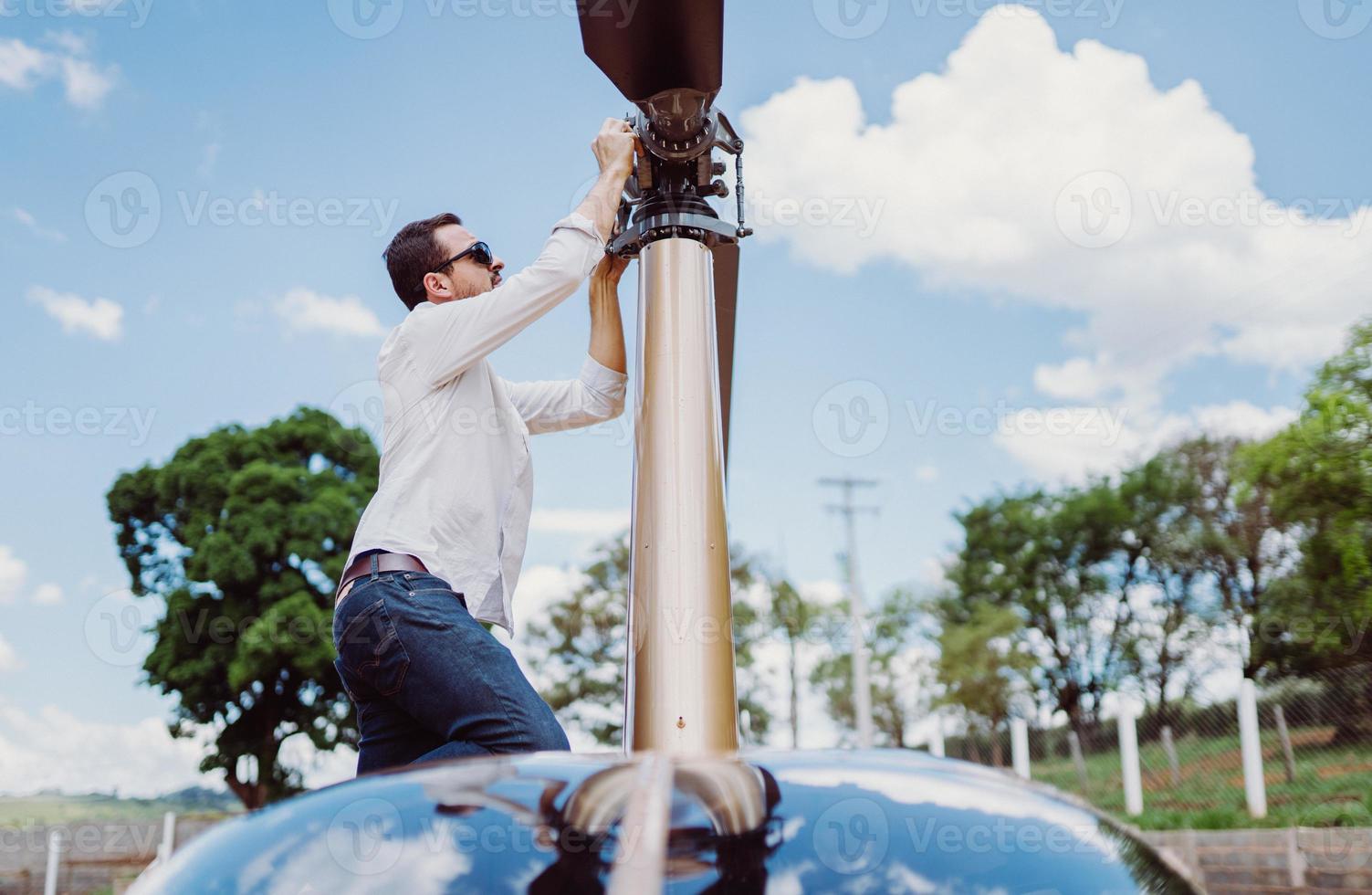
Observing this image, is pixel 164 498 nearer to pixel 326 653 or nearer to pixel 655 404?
pixel 326 653

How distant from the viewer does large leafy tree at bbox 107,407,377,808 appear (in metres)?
17.4

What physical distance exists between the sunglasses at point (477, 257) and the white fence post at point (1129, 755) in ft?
29.8

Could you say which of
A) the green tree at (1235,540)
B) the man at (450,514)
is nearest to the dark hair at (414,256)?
the man at (450,514)

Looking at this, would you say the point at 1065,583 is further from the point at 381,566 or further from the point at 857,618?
the point at 381,566

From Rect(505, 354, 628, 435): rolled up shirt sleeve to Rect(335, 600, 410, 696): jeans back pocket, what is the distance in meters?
0.80

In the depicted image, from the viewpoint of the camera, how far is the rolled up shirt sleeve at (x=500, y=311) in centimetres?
167

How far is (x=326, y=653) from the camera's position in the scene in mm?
17844

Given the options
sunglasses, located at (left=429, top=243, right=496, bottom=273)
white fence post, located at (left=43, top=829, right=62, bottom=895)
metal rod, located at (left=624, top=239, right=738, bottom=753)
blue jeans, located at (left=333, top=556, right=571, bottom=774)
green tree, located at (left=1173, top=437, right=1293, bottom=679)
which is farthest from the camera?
green tree, located at (left=1173, top=437, right=1293, bottom=679)

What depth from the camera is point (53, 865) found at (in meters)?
11.9

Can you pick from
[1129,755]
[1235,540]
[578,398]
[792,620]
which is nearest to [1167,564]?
[1235,540]

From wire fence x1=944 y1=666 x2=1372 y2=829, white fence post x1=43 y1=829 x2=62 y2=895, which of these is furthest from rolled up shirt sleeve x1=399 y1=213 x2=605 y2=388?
white fence post x1=43 y1=829 x2=62 y2=895

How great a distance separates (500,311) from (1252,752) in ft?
27.6

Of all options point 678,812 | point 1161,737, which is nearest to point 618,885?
point 678,812

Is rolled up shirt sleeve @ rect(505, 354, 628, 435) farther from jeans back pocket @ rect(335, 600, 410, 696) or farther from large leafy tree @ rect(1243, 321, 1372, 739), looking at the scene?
large leafy tree @ rect(1243, 321, 1372, 739)
